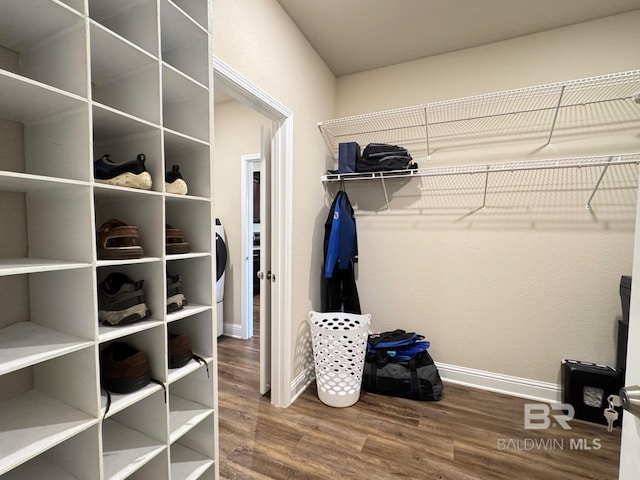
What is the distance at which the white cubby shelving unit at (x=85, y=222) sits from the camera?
76 centimetres

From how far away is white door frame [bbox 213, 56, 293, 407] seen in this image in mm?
2012

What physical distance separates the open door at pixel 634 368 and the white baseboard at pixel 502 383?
1913 mm

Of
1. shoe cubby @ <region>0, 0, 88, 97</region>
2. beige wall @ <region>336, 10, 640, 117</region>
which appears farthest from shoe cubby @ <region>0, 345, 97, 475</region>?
beige wall @ <region>336, 10, 640, 117</region>

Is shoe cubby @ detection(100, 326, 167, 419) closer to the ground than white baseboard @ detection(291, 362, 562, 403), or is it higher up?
higher up

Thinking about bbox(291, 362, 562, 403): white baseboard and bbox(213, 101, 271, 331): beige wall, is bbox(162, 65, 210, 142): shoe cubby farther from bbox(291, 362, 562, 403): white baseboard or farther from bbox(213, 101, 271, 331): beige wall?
bbox(213, 101, 271, 331): beige wall

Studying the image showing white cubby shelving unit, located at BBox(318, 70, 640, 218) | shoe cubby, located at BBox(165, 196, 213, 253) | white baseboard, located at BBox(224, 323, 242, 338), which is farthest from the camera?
white baseboard, located at BBox(224, 323, 242, 338)

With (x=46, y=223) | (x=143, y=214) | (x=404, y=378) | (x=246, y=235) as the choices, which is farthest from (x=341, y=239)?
(x=46, y=223)

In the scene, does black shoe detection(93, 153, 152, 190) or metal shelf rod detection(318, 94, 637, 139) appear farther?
metal shelf rod detection(318, 94, 637, 139)

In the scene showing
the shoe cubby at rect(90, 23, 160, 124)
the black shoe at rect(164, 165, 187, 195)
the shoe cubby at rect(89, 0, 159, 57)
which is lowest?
the black shoe at rect(164, 165, 187, 195)

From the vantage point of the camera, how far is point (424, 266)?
246 cm

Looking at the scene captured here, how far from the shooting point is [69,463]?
0.85 m

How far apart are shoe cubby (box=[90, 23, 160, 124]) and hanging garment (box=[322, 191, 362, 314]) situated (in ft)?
5.12

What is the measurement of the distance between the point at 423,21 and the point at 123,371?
2.58 metres

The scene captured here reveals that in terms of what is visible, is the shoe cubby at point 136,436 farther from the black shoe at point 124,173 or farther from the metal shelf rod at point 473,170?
the metal shelf rod at point 473,170
